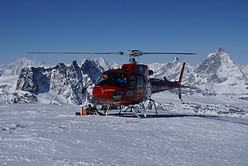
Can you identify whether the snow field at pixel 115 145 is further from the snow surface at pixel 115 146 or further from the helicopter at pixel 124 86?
the helicopter at pixel 124 86

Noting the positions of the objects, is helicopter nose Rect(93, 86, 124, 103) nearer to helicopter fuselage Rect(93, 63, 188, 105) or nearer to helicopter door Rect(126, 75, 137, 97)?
helicopter fuselage Rect(93, 63, 188, 105)

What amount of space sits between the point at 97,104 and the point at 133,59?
339 cm

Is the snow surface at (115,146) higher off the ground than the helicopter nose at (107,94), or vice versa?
the helicopter nose at (107,94)

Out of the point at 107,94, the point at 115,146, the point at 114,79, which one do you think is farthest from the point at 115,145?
the point at 114,79

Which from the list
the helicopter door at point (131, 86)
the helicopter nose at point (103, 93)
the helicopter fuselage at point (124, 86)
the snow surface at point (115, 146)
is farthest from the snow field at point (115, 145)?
the helicopter door at point (131, 86)

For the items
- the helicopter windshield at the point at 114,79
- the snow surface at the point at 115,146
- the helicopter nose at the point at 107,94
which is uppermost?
the helicopter windshield at the point at 114,79

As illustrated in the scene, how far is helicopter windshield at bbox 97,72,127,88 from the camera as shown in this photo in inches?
611

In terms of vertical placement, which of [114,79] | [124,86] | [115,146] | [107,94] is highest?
[114,79]

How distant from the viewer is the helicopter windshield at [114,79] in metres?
15.5

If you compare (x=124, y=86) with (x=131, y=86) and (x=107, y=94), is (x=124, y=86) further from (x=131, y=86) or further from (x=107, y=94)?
(x=107, y=94)

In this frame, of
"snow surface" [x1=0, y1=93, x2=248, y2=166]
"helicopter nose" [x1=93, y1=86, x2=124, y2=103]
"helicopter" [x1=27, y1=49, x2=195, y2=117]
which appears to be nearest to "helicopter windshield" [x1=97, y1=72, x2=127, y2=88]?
"helicopter" [x1=27, y1=49, x2=195, y2=117]

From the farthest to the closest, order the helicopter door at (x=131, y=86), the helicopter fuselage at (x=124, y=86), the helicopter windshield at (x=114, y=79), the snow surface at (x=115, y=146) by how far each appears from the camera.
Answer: the helicopter door at (x=131, y=86)
the helicopter windshield at (x=114, y=79)
the helicopter fuselage at (x=124, y=86)
the snow surface at (x=115, y=146)

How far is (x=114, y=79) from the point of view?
15.6 meters

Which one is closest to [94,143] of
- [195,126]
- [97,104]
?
[195,126]
